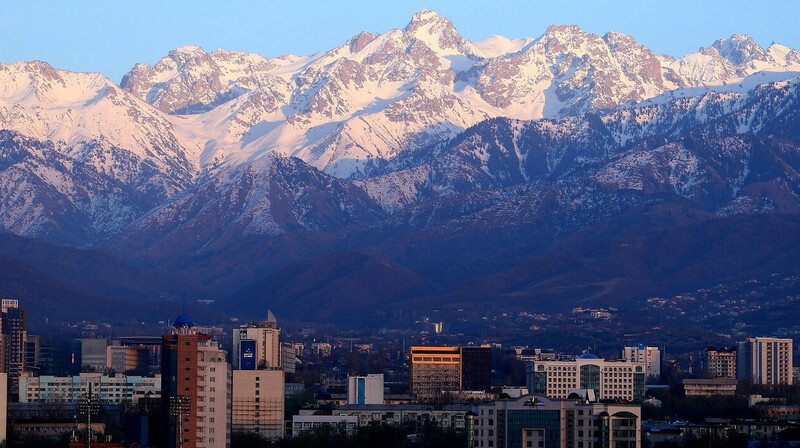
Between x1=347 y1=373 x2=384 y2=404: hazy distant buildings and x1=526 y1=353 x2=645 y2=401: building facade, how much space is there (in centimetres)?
1067

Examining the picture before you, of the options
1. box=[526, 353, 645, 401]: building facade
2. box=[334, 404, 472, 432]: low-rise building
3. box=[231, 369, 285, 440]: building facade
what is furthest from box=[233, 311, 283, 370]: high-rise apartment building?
box=[231, 369, 285, 440]: building facade

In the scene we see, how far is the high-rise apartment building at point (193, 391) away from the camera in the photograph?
10450 centimetres

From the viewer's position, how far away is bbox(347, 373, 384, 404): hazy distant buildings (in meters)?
172

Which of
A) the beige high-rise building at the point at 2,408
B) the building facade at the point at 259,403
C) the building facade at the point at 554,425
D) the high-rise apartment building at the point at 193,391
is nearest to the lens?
the building facade at the point at 554,425

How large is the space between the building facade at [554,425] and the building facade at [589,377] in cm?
7673

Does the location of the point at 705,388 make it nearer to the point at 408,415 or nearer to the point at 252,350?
the point at 252,350

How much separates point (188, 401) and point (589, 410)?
15972 mm

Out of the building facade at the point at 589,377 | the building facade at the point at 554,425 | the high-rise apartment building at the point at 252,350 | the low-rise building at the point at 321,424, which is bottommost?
the low-rise building at the point at 321,424

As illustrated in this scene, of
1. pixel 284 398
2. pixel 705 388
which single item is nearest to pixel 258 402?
pixel 284 398

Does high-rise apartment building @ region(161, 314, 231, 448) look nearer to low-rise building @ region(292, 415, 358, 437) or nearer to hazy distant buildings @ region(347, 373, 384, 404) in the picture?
low-rise building @ region(292, 415, 358, 437)

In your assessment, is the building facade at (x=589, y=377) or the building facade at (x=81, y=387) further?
the building facade at (x=589, y=377)

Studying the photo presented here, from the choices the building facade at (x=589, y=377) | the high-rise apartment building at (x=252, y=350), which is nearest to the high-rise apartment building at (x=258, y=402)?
the high-rise apartment building at (x=252, y=350)

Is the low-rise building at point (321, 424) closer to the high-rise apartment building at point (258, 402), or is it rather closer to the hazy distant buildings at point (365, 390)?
the high-rise apartment building at point (258, 402)

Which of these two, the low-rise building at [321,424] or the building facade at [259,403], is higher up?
the building facade at [259,403]
